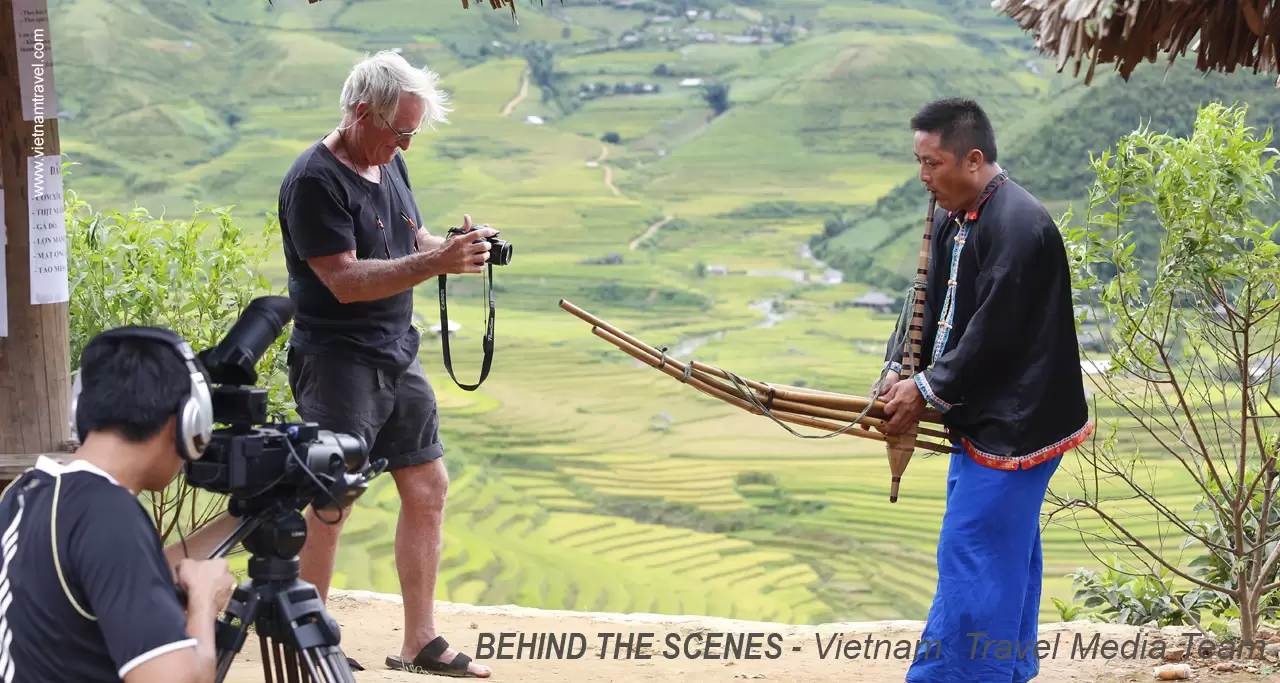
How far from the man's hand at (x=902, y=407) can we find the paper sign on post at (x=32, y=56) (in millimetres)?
2378

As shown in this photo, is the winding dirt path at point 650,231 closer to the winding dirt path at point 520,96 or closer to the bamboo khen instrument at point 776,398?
the winding dirt path at point 520,96

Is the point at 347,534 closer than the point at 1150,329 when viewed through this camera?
No

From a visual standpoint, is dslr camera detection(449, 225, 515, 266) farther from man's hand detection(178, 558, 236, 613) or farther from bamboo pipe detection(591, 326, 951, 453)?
man's hand detection(178, 558, 236, 613)

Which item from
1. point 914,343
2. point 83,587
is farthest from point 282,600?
point 914,343

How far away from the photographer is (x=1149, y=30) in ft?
9.00

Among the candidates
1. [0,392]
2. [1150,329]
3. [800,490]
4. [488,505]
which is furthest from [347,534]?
[1150,329]

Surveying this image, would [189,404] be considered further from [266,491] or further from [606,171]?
[606,171]

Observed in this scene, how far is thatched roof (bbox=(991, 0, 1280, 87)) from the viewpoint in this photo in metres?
2.61

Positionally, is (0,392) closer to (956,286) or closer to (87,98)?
(956,286)

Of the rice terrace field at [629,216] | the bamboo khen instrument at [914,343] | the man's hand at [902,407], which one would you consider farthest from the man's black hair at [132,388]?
the rice terrace field at [629,216]

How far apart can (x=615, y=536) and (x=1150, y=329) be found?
6126mm

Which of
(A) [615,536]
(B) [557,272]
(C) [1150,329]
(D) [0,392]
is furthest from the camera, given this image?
(B) [557,272]

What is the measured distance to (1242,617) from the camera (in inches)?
151

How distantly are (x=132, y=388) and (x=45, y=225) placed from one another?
1.87 m
